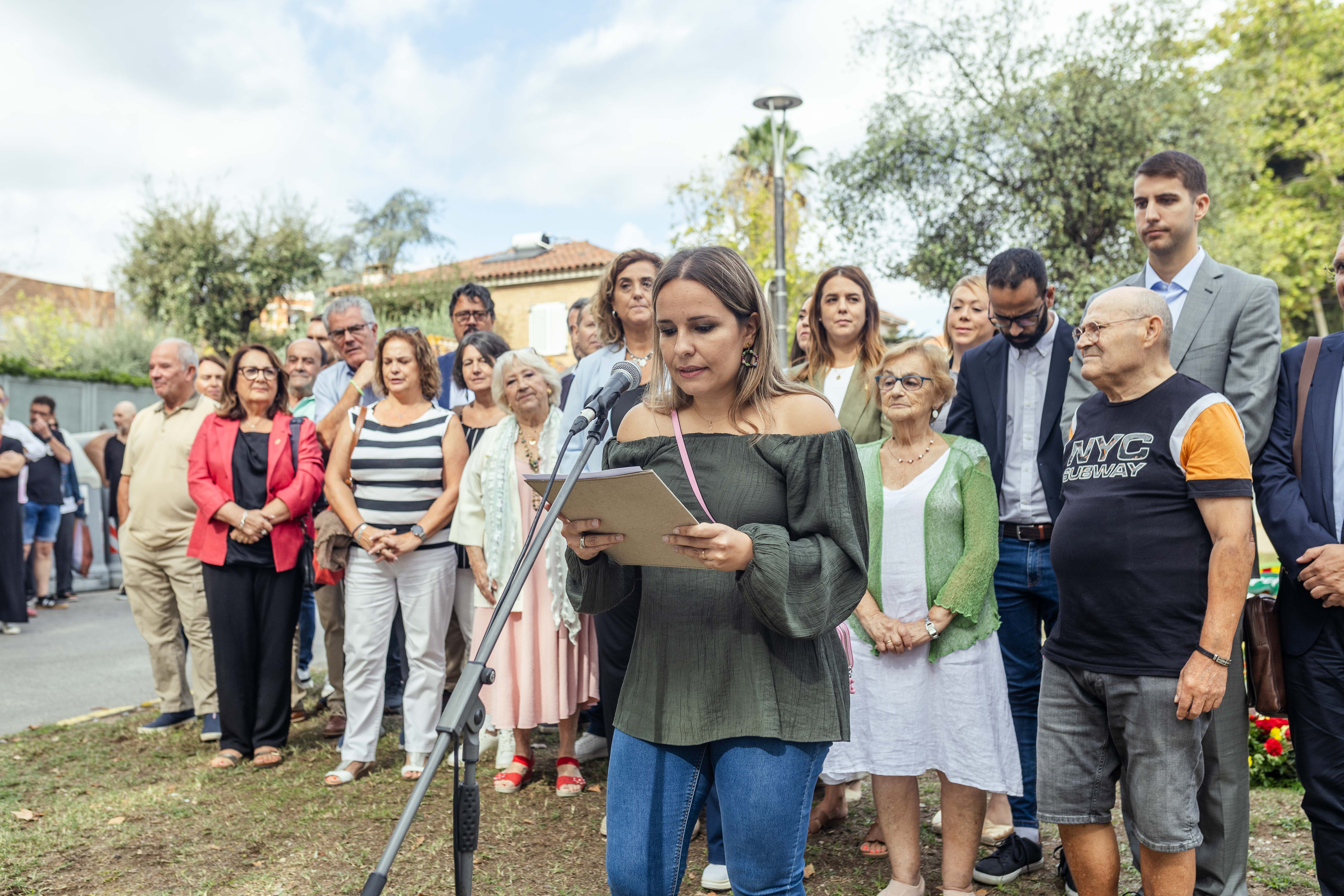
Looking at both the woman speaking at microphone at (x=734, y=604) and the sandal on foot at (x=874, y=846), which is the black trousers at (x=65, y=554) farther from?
the woman speaking at microphone at (x=734, y=604)

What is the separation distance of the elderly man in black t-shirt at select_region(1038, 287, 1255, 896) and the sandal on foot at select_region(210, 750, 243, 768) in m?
4.67

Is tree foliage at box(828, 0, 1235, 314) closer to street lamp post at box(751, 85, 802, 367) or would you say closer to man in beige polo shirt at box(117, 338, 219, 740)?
street lamp post at box(751, 85, 802, 367)

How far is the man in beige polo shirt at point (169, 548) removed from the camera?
6430 millimetres

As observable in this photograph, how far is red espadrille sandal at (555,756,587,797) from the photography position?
5.21 meters

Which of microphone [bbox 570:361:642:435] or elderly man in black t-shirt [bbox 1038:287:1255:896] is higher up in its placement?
microphone [bbox 570:361:642:435]

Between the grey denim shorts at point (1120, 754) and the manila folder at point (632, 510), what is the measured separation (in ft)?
5.34

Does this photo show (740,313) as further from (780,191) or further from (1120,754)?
(780,191)

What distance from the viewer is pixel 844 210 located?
1920cm

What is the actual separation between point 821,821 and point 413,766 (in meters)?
2.32

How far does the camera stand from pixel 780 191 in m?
13.0

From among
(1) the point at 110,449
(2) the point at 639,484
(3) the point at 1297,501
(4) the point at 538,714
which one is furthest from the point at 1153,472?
(1) the point at 110,449

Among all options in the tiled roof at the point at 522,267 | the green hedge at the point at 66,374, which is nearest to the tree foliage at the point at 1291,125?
the tiled roof at the point at 522,267

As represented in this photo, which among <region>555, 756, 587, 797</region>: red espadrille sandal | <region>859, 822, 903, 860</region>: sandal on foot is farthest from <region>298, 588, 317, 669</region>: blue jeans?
<region>859, 822, 903, 860</region>: sandal on foot

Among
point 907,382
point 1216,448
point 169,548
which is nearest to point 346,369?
point 169,548
